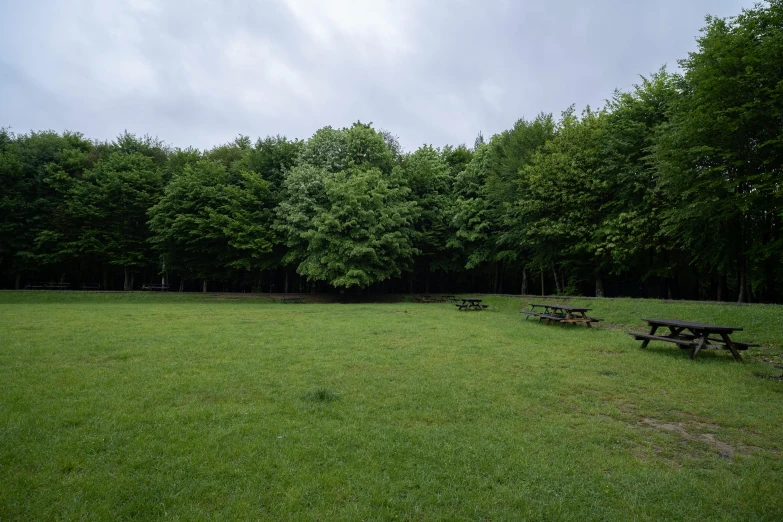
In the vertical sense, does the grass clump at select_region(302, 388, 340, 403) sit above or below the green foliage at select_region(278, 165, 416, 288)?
below

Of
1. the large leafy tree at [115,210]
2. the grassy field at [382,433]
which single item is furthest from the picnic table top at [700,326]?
the large leafy tree at [115,210]

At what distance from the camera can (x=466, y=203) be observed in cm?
3278

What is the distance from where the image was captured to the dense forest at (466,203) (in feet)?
54.7

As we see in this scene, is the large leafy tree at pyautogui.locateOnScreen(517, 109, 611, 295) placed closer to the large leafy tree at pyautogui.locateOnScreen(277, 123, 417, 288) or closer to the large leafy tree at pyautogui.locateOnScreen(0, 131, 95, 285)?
the large leafy tree at pyautogui.locateOnScreen(277, 123, 417, 288)

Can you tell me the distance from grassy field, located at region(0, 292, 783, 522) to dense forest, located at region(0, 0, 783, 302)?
420 inches

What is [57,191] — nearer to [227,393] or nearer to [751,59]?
[227,393]

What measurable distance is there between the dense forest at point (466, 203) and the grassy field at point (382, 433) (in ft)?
35.0

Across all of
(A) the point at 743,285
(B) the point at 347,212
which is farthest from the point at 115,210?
(A) the point at 743,285

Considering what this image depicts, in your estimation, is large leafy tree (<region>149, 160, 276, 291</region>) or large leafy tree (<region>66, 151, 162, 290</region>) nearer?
large leafy tree (<region>149, 160, 276, 291</region>)

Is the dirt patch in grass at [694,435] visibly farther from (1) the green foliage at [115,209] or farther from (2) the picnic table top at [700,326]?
(1) the green foliage at [115,209]

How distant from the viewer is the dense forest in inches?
657

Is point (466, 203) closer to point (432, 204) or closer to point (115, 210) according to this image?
point (432, 204)

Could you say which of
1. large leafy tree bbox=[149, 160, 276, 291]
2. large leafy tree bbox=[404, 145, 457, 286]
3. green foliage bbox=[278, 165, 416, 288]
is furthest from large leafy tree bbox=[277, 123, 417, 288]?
large leafy tree bbox=[149, 160, 276, 291]

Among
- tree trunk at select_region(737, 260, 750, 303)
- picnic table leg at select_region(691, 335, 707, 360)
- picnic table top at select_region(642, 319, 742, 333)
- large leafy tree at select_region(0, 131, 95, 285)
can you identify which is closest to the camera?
picnic table top at select_region(642, 319, 742, 333)
